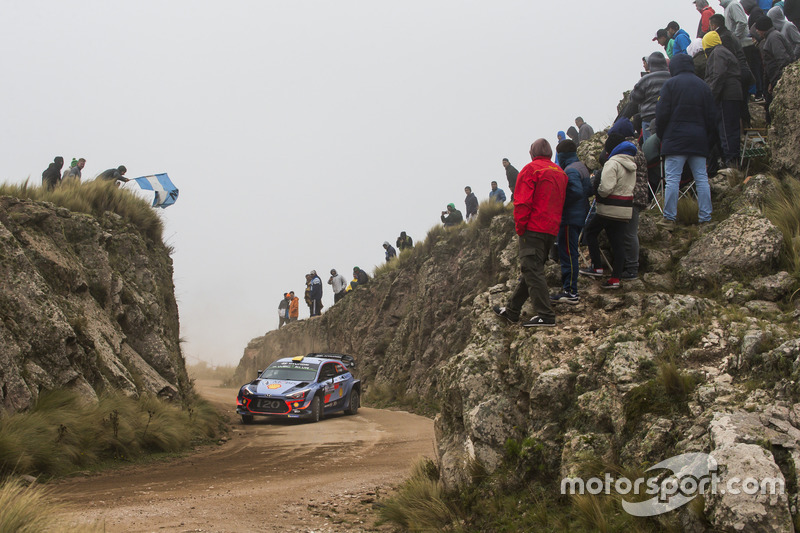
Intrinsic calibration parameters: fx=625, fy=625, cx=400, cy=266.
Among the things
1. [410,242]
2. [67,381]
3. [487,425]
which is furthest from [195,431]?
[410,242]

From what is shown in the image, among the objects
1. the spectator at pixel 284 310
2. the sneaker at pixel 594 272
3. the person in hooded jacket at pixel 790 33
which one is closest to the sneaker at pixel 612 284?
the sneaker at pixel 594 272

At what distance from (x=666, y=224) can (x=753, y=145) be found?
8.57 ft

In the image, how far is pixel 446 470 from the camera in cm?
735

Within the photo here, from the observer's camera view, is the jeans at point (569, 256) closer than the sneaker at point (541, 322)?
No

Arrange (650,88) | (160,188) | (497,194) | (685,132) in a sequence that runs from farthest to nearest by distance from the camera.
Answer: (497,194), (160,188), (650,88), (685,132)

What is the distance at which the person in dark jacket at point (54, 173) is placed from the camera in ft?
55.6

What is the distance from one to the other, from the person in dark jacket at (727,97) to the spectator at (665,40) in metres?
3.75

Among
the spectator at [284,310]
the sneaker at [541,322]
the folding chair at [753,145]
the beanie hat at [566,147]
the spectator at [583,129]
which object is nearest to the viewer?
the sneaker at [541,322]

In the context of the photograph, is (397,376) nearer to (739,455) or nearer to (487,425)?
(487,425)

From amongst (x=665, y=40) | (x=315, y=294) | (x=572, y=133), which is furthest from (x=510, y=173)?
(x=315, y=294)

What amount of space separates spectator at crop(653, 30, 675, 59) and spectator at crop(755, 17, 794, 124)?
97.7 inches

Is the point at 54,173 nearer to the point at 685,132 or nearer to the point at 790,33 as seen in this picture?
the point at 685,132

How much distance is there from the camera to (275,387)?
17203 millimetres

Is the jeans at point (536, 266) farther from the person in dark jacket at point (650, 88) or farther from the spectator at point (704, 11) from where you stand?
the spectator at point (704, 11)
